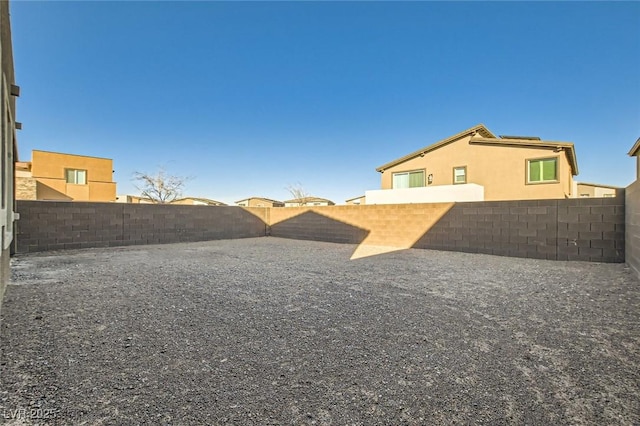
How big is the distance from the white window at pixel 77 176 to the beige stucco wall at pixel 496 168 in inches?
777

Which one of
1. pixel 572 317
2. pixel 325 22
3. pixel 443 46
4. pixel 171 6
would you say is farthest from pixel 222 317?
pixel 443 46

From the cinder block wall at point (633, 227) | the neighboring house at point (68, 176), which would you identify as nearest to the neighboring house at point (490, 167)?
the cinder block wall at point (633, 227)

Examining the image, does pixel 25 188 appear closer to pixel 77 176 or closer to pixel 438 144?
pixel 77 176

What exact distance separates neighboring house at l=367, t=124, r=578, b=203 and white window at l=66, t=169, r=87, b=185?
17.5 meters

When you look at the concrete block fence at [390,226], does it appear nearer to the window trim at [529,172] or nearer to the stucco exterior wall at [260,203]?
the window trim at [529,172]

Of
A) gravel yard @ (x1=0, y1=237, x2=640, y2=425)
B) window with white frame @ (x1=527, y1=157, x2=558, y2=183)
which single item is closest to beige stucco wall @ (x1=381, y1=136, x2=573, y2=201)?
window with white frame @ (x1=527, y1=157, x2=558, y2=183)

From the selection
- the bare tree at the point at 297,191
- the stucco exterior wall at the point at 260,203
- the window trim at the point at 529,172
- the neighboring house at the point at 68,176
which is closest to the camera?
the window trim at the point at 529,172

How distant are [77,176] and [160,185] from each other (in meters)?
6.26

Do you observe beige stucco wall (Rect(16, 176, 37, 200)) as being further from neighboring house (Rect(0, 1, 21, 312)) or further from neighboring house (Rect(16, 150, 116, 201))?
neighboring house (Rect(0, 1, 21, 312))

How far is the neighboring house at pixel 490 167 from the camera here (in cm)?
1043

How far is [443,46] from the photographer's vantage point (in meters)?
9.29

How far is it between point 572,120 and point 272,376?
14174 mm

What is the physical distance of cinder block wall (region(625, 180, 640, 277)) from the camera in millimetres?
4047

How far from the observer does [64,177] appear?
53.6 ft
